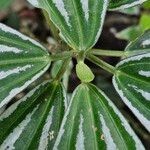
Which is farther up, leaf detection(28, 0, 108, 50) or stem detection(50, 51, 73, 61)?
leaf detection(28, 0, 108, 50)

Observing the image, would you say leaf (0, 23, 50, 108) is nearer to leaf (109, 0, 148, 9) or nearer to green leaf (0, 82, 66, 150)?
green leaf (0, 82, 66, 150)

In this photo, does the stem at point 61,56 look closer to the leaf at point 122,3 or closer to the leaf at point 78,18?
the leaf at point 78,18

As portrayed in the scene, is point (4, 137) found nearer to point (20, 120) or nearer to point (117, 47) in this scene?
point (20, 120)

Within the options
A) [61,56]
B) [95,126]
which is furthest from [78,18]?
[95,126]

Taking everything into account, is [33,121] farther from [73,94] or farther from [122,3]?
[122,3]

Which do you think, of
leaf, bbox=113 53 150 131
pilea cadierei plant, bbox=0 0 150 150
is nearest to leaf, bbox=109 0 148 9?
pilea cadierei plant, bbox=0 0 150 150

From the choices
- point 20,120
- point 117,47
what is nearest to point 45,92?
point 20,120
